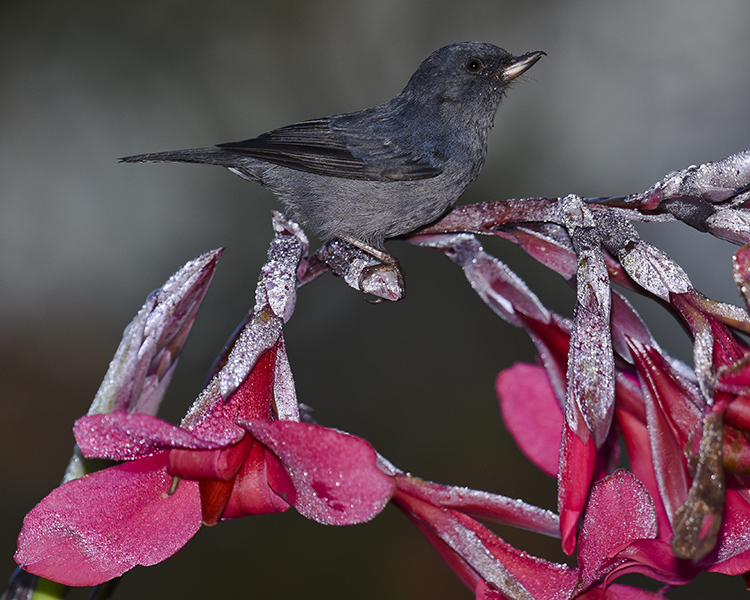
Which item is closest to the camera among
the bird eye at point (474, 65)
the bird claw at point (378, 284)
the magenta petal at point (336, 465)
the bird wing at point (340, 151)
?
the magenta petal at point (336, 465)

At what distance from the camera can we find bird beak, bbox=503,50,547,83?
1466 millimetres

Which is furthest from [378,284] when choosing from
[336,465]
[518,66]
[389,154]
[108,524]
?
[518,66]

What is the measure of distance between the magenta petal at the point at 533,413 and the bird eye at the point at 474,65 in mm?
868

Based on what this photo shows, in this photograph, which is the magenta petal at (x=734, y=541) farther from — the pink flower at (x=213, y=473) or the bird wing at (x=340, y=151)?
the bird wing at (x=340, y=151)

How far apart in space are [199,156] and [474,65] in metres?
0.68

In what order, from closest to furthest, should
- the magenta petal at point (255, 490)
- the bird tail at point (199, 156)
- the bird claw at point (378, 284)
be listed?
the magenta petal at point (255, 490) → the bird claw at point (378, 284) → the bird tail at point (199, 156)

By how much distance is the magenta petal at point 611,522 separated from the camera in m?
0.57

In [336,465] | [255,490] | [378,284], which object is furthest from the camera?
[378,284]

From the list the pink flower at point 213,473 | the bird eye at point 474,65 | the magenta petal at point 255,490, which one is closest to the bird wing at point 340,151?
the bird eye at point 474,65

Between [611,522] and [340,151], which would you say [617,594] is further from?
[340,151]

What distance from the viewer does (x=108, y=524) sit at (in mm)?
623

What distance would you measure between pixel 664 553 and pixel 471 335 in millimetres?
4954

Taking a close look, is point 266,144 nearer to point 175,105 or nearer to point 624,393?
point 624,393

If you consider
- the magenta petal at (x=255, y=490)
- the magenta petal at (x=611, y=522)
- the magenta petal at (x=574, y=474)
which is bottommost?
the magenta petal at (x=611, y=522)
